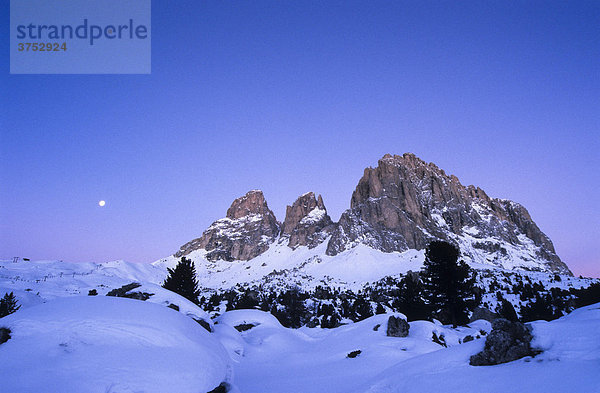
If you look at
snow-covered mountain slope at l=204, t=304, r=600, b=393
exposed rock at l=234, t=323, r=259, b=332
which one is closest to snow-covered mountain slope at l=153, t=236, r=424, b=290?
exposed rock at l=234, t=323, r=259, b=332

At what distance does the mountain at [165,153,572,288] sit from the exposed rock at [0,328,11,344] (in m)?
84.5

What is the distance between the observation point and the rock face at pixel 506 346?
5.71m

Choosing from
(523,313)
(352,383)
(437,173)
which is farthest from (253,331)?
(437,173)

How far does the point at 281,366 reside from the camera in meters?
12.1

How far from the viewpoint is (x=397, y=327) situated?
1492 cm

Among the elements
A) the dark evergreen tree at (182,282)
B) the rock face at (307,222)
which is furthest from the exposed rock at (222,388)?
the rock face at (307,222)

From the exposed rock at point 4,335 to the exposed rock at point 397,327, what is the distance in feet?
47.6

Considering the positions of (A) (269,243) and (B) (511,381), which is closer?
(B) (511,381)

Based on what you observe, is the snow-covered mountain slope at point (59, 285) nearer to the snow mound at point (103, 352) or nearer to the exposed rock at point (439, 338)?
the snow mound at point (103, 352)

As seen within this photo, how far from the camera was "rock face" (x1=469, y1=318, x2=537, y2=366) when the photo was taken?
571 centimetres

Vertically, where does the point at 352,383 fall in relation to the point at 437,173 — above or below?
below

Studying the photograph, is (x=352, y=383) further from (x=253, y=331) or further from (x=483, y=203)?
(x=483, y=203)

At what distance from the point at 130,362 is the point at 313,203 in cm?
18934

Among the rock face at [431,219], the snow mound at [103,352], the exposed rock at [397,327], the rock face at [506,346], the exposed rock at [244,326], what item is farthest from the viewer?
the rock face at [431,219]
